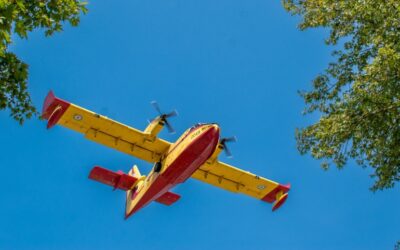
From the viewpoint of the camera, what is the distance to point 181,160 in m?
23.5

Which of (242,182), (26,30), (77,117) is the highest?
(242,182)

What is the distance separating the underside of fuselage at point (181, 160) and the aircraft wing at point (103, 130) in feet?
3.34

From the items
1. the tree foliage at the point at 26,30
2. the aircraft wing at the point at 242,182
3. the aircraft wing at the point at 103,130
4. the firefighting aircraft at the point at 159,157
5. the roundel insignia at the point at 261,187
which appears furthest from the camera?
the roundel insignia at the point at 261,187

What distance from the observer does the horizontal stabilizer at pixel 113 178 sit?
28.1 meters

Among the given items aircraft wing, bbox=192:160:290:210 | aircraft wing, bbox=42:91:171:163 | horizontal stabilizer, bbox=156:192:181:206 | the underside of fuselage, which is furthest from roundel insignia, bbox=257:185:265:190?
aircraft wing, bbox=42:91:171:163

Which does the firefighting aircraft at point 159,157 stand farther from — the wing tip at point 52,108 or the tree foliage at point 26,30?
the tree foliage at point 26,30

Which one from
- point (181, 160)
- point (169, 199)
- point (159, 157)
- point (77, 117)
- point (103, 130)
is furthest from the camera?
point (169, 199)

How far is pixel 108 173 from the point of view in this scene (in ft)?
93.9

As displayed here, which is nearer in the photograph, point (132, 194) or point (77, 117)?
point (77, 117)

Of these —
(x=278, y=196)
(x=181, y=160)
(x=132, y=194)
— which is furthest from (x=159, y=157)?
(x=278, y=196)

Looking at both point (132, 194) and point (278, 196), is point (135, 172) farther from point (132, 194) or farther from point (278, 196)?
point (278, 196)

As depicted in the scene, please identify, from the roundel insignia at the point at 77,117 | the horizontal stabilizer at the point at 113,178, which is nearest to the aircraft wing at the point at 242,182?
the horizontal stabilizer at the point at 113,178

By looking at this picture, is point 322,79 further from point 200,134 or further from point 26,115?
point 26,115

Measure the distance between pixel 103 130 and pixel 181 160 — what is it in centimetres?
532
